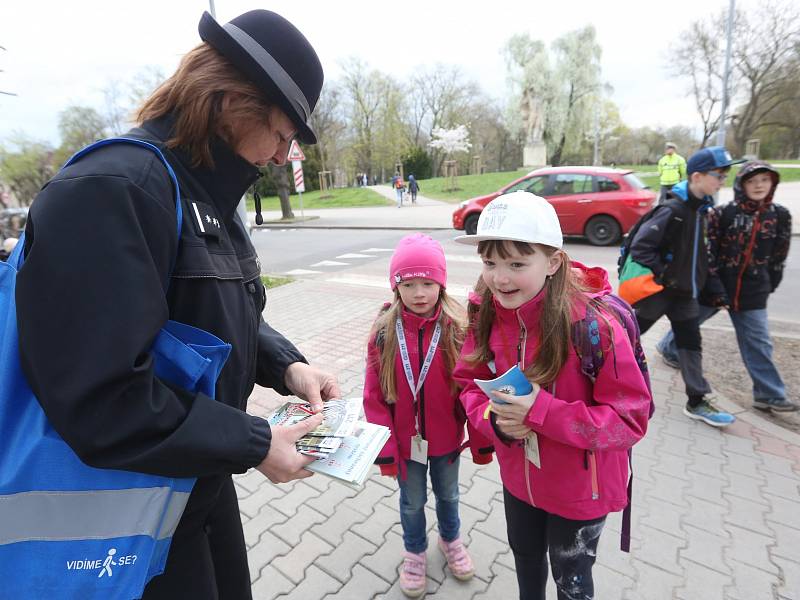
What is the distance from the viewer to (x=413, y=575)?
2.17m

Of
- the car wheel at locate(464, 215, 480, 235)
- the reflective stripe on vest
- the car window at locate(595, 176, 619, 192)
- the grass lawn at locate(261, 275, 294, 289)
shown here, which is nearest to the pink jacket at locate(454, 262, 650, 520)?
the reflective stripe on vest

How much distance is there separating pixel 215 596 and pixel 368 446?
59cm

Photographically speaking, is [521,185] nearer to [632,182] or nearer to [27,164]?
[632,182]

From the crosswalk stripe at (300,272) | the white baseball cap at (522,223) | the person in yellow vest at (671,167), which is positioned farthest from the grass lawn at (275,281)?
the person in yellow vest at (671,167)

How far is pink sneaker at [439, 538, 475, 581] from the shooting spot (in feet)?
7.23

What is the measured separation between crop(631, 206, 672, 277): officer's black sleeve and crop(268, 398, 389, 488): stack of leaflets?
2.74 meters

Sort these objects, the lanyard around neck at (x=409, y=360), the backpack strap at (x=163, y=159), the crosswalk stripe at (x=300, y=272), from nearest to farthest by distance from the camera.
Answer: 1. the backpack strap at (x=163, y=159)
2. the lanyard around neck at (x=409, y=360)
3. the crosswalk stripe at (x=300, y=272)

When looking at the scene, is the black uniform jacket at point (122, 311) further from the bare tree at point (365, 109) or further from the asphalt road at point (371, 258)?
the bare tree at point (365, 109)

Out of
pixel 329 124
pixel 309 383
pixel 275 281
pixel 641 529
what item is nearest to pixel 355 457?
pixel 309 383

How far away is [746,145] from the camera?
103ft

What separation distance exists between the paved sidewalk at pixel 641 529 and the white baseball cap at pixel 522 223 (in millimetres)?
1663

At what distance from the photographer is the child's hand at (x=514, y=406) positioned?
4.75ft

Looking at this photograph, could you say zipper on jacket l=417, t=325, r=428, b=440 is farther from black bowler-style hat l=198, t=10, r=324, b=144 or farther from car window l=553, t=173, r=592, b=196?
car window l=553, t=173, r=592, b=196

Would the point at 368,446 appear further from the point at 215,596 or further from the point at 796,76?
the point at 796,76
